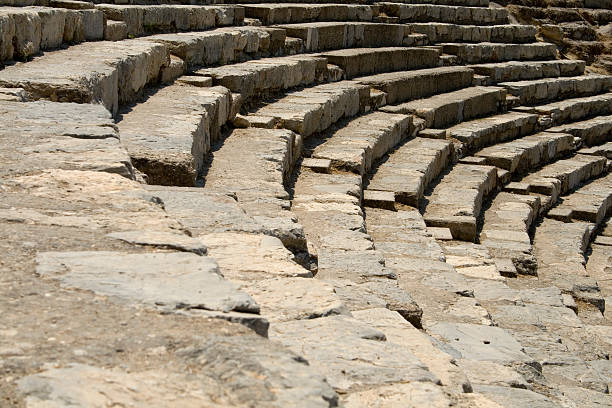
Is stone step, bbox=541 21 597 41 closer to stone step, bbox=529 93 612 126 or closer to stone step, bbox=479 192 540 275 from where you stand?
stone step, bbox=529 93 612 126

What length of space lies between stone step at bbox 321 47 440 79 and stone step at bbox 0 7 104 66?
497 cm

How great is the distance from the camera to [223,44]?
10.8 metres

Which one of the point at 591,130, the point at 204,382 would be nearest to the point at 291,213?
the point at 204,382

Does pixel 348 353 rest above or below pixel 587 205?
above

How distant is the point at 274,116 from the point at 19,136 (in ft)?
16.4

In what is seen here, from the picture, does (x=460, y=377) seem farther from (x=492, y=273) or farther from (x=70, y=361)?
(x=492, y=273)

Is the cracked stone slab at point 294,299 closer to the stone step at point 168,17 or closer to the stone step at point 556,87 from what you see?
the stone step at point 168,17

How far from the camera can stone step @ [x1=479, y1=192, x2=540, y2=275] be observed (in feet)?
31.1

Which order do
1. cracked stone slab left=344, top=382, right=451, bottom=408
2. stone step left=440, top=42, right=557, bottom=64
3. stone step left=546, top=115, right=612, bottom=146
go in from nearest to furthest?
cracked stone slab left=344, top=382, right=451, bottom=408 < stone step left=546, top=115, right=612, bottom=146 < stone step left=440, top=42, right=557, bottom=64

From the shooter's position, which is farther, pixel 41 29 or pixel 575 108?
pixel 575 108

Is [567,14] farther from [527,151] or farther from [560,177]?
[560,177]

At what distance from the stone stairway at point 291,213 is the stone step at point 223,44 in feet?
0.17

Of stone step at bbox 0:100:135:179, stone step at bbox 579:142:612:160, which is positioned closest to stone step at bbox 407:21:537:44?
stone step at bbox 579:142:612:160

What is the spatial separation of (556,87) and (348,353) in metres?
15.3
